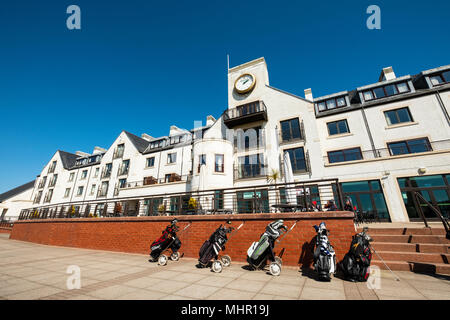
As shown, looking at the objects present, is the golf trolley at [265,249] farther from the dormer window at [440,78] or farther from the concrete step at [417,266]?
the dormer window at [440,78]

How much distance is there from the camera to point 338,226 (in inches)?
225

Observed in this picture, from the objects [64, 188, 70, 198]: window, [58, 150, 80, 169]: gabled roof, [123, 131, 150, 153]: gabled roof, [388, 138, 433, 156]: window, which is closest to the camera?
[388, 138, 433, 156]: window

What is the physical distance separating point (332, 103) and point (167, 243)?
19.8 m

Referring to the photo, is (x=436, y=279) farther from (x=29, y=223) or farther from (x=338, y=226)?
(x=29, y=223)

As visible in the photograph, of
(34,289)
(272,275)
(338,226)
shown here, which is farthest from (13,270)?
(338,226)

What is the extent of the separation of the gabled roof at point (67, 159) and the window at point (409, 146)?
4785cm

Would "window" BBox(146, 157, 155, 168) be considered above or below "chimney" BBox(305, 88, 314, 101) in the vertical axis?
below

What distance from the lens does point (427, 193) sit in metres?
12.6

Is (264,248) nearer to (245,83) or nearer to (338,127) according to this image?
(338,127)

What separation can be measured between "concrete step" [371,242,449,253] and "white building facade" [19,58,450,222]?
161 inches

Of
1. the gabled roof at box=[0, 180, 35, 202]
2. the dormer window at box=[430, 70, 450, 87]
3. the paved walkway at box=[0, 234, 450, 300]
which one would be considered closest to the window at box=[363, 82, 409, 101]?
the dormer window at box=[430, 70, 450, 87]

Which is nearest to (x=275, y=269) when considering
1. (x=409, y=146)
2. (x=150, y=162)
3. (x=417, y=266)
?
(x=417, y=266)

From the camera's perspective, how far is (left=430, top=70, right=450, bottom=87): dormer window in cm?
1507

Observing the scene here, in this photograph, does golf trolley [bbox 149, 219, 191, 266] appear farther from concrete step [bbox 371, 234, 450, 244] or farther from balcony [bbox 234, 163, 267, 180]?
balcony [bbox 234, 163, 267, 180]
